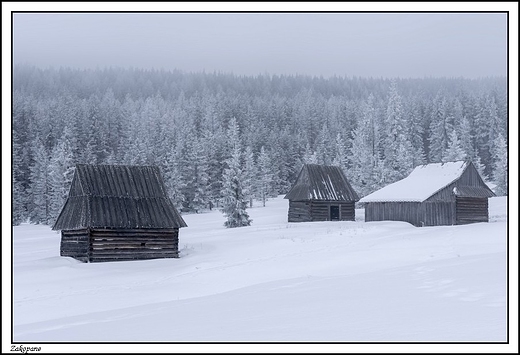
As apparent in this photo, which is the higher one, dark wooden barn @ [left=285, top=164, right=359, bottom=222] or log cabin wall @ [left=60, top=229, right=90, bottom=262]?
dark wooden barn @ [left=285, top=164, right=359, bottom=222]

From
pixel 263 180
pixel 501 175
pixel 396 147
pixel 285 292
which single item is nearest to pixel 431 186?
pixel 285 292

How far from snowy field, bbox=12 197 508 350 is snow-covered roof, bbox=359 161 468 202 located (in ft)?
35.3

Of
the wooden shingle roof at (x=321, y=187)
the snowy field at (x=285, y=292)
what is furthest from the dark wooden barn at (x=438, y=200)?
the snowy field at (x=285, y=292)

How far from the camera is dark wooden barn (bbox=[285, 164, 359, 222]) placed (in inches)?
2076

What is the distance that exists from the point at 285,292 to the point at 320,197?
34.7 metres

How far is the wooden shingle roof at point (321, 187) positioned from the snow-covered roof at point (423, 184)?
4.02 meters

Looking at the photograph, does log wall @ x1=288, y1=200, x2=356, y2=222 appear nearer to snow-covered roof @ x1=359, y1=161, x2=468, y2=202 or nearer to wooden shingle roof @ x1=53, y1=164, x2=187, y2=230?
snow-covered roof @ x1=359, y1=161, x2=468, y2=202

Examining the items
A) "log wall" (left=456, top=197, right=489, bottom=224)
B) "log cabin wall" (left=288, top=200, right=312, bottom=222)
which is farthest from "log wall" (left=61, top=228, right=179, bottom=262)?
"log wall" (left=456, top=197, right=489, bottom=224)

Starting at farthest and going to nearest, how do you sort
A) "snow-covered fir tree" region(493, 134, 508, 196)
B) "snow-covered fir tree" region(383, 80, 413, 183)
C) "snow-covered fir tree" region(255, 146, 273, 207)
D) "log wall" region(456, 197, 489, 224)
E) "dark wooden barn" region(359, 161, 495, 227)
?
1. "snow-covered fir tree" region(255, 146, 273, 207)
2. "snow-covered fir tree" region(383, 80, 413, 183)
3. "snow-covered fir tree" region(493, 134, 508, 196)
4. "log wall" region(456, 197, 489, 224)
5. "dark wooden barn" region(359, 161, 495, 227)

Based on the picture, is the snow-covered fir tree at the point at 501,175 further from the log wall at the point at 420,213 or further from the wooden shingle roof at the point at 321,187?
the log wall at the point at 420,213

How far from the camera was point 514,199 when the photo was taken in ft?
53.4

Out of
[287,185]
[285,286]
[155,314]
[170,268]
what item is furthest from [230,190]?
[287,185]

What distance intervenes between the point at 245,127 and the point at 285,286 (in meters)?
125

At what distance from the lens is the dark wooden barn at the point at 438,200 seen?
4600 cm
